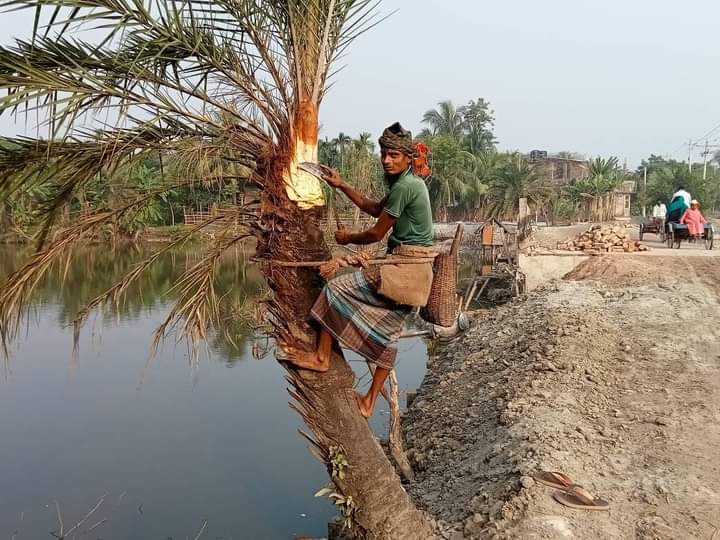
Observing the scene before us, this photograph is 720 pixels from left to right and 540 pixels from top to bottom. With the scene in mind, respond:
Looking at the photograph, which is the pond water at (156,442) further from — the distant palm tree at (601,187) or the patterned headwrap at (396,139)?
the distant palm tree at (601,187)

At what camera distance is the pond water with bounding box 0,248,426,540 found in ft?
24.3

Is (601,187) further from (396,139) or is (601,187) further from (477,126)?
(396,139)

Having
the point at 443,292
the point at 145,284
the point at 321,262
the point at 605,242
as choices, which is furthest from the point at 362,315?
the point at 605,242

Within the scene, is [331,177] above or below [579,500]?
above

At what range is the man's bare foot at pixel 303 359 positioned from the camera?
326 centimetres

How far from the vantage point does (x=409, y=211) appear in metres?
3.24

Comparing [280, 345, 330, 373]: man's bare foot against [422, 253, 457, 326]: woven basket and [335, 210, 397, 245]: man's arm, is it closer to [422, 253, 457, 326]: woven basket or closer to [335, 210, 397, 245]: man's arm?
[335, 210, 397, 245]: man's arm

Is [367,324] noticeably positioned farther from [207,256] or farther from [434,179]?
[434,179]

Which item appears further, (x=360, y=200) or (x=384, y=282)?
(x=360, y=200)

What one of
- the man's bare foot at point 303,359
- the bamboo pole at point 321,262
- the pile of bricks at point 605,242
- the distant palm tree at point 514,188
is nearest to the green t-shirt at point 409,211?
the bamboo pole at point 321,262

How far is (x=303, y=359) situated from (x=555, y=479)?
241 centimetres

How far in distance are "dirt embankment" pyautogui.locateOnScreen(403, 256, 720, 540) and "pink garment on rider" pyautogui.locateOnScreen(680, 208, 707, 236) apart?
9.29 ft

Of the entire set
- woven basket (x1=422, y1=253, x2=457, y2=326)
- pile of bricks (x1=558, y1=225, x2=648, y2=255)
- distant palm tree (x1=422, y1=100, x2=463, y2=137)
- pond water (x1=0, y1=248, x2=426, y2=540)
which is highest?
distant palm tree (x1=422, y1=100, x2=463, y2=137)

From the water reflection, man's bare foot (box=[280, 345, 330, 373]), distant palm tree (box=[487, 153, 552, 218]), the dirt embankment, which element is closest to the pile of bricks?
the dirt embankment
